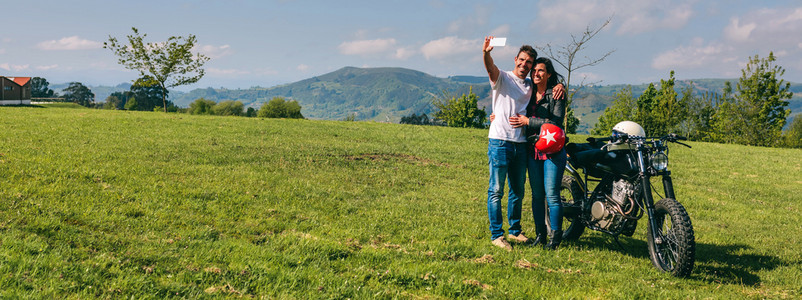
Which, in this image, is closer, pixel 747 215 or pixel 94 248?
pixel 94 248

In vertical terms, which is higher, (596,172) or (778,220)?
(596,172)

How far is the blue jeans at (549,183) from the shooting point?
6.22 m

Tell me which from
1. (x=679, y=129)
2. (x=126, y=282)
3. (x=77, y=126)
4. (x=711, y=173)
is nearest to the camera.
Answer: (x=126, y=282)

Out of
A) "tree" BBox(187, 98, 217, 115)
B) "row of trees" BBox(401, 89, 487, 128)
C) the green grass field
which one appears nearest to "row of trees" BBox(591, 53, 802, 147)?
"row of trees" BBox(401, 89, 487, 128)

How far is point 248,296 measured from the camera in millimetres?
4219

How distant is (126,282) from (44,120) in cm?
2085

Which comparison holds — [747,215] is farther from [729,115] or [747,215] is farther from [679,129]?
[679,129]

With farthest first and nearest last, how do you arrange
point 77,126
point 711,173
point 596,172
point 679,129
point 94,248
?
point 679,129 → point 77,126 → point 711,173 → point 596,172 → point 94,248

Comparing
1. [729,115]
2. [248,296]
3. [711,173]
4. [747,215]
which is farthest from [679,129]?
[248,296]

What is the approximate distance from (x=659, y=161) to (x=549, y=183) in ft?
4.43

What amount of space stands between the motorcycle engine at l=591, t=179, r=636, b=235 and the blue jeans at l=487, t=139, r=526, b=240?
109 centimetres

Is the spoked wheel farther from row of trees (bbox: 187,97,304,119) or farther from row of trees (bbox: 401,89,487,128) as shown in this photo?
row of trees (bbox: 187,97,304,119)

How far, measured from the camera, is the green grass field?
14.9ft

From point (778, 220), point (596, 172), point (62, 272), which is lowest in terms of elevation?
point (778, 220)
